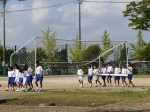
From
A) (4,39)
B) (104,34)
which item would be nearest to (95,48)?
(4,39)

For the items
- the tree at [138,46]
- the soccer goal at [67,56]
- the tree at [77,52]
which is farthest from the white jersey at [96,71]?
the tree at [138,46]

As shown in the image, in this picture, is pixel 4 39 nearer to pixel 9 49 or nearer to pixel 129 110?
pixel 9 49

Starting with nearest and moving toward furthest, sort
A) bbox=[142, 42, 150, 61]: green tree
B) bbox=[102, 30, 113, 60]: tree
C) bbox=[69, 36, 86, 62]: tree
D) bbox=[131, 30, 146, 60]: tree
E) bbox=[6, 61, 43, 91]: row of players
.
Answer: bbox=[6, 61, 43, 91]: row of players
bbox=[102, 30, 113, 60]: tree
bbox=[142, 42, 150, 61]: green tree
bbox=[69, 36, 86, 62]: tree
bbox=[131, 30, 146, 60]: tree

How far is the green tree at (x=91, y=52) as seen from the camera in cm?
5073

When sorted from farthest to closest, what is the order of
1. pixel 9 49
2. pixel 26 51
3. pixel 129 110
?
pixel 9 49, pixel 26 51, pixel 129 110

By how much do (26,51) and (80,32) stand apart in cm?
3103

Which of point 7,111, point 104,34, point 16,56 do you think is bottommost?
point 7,111

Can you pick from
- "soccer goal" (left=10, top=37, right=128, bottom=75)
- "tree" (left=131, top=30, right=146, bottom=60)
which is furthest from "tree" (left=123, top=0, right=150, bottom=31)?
"tree" (left=131, top=30, right=146, bottom=60)

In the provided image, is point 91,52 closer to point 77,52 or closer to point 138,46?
point 77,52

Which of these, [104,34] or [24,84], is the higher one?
[104,34]

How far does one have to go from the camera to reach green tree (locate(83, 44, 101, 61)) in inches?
1997

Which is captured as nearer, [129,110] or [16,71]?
[129,110]

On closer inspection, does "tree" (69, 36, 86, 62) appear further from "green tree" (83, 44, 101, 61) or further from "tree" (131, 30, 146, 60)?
"tree" (131, 30, 146, 60)

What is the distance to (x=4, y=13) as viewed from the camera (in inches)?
2475
